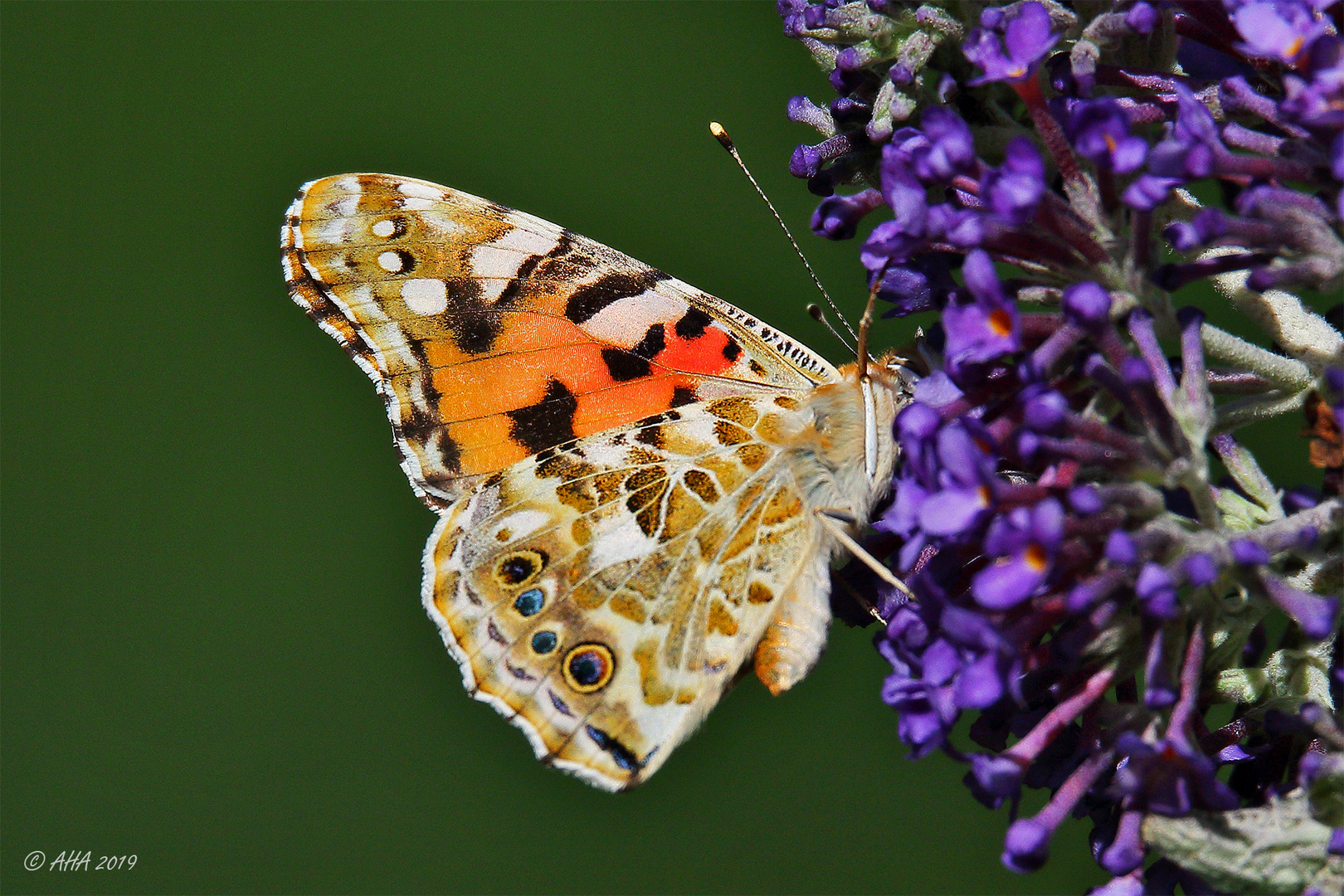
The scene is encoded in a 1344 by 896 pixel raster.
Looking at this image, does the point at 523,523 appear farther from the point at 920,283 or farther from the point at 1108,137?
the point at 1108,137

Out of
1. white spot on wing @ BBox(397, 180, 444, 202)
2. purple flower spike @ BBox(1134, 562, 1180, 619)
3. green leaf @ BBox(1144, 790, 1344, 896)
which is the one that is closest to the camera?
purple flower spike @ BBox(1134, 562, 1180, 619)

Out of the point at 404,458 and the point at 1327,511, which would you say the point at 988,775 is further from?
the point at 404,458

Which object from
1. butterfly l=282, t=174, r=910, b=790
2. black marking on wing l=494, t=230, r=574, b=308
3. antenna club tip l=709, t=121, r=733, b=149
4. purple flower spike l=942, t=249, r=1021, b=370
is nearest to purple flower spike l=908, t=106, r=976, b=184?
purple flower spike l=942, t=249, r=1021, b=370

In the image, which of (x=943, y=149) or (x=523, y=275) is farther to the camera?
(x=523, y=275)

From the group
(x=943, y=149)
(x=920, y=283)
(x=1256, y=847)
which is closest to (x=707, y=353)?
(x=920, y=283)

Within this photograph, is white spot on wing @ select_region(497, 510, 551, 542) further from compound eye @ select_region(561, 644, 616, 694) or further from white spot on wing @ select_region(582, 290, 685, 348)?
white spot on wing @ select_region(582, 290, 685, 348)
